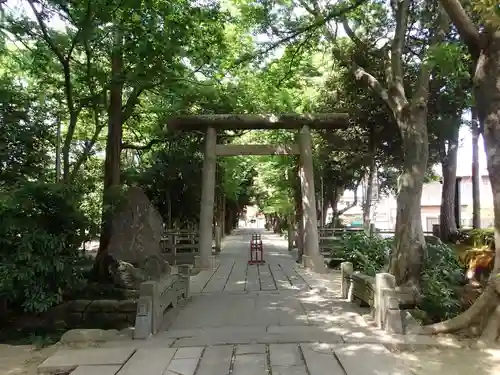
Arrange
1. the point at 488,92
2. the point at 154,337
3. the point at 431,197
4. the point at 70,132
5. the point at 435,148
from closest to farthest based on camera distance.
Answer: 1. the point at 488,92
2. the point at 154,337
3. the point at 70,132
4. the point at 435,148
5. the point at 431,197

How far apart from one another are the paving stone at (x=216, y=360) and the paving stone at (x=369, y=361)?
4.13 feet

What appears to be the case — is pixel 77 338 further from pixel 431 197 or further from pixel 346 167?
pixel 431 197

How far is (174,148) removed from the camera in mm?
18656

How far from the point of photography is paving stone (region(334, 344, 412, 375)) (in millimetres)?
4770

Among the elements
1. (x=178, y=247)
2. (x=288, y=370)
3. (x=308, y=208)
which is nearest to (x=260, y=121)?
(x=308, y=208)

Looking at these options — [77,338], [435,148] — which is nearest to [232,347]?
[77,338]

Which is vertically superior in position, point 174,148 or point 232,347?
point 174,148

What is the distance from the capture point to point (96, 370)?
5012mm

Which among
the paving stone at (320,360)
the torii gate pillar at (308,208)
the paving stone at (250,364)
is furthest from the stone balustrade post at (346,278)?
the torii gate pillar at (308,208)

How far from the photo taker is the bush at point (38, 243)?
7.10 m

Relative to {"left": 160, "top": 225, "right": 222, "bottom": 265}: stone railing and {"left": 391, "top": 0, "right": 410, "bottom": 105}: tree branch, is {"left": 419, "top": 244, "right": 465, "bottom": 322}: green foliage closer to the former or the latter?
{"left": 391, "top": 0, "right": 410, "bottom": 105}: tree branch

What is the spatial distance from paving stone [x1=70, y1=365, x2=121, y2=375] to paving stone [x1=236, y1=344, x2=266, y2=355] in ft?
4.62

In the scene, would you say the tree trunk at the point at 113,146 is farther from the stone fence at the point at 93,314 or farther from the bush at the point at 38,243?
the bush at the point at 38,243

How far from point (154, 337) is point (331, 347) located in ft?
7.99
